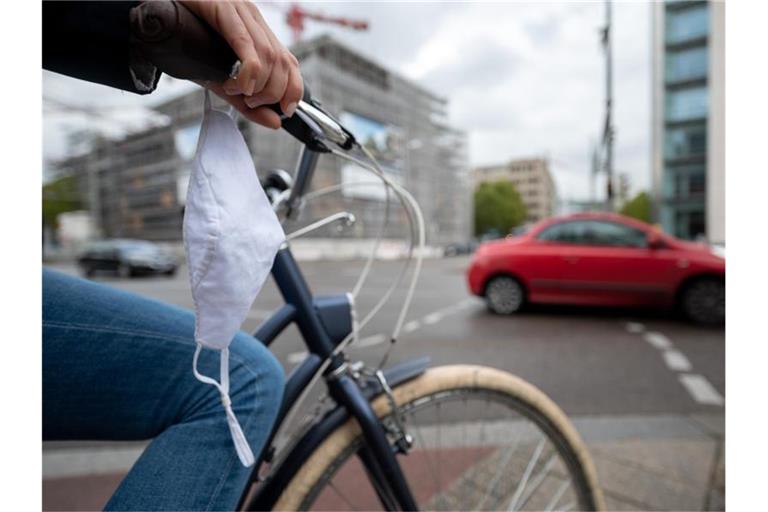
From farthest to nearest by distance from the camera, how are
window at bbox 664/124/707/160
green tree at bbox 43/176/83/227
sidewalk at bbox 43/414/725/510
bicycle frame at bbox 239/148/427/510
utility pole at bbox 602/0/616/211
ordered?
green tree at bbox 43/176/83/227 < window at bbox 664/124/707/160 < utility pole at bbox 602/0/616/211 < sidewalk at bbox 43/414/725/510 < bicycle frame at bbox 239/148/427/510

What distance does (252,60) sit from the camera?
424 mm

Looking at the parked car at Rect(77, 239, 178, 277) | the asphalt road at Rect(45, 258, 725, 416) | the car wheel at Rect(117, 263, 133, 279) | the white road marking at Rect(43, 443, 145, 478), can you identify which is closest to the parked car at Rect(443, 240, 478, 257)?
the parked car at Rect(77, 239, 178, 277)

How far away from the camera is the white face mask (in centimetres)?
47

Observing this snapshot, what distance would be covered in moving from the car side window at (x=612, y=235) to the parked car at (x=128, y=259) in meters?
12.4

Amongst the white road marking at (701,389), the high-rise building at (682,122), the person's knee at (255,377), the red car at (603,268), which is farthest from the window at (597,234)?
the high-rise building at (682,122)

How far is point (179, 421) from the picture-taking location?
0.67 m

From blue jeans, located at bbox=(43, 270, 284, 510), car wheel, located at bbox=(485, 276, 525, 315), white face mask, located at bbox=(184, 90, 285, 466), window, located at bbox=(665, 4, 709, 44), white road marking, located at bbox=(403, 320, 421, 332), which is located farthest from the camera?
window, located at bbox=(665, 4, 709, 44)

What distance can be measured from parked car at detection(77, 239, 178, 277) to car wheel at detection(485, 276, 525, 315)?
1129 centimetres

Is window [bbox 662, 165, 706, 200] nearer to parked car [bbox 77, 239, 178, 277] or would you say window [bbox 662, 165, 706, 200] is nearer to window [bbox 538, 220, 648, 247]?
window [bbox 538, 220, 648, 247]

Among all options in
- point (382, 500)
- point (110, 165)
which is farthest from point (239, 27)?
point (110, 165)

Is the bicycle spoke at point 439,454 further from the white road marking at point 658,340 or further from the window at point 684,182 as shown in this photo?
the window at point 684,182

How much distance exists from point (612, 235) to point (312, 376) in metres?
5.55

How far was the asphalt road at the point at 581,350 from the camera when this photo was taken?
2.81 meters
